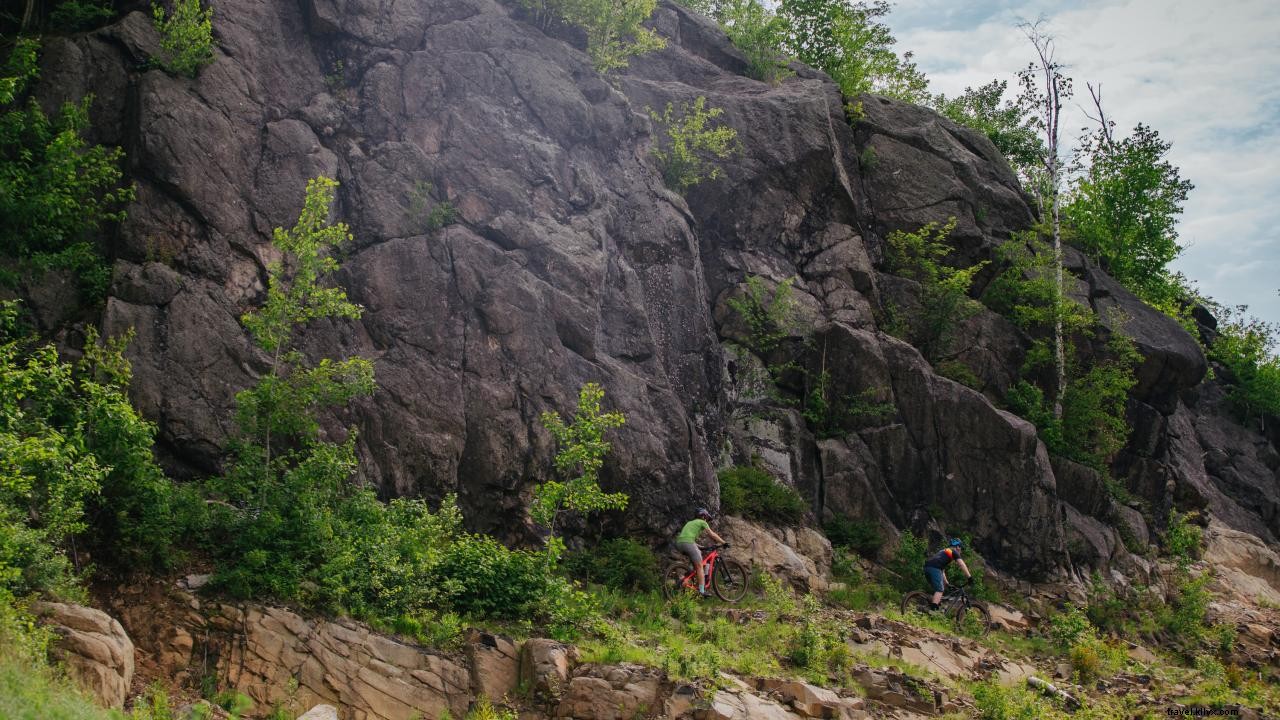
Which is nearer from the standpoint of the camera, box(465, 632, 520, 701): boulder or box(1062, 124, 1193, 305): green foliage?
box(465, 632, 520, 701): boulder

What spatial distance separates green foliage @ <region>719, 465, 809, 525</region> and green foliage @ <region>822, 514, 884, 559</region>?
125 centimetres

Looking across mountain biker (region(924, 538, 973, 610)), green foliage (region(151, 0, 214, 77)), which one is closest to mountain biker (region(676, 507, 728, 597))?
mountain biker (region(924, 538, 973, 610))

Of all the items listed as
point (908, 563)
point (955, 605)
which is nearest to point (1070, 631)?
point (955, 605)

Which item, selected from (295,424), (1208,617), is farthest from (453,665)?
(1208,617)

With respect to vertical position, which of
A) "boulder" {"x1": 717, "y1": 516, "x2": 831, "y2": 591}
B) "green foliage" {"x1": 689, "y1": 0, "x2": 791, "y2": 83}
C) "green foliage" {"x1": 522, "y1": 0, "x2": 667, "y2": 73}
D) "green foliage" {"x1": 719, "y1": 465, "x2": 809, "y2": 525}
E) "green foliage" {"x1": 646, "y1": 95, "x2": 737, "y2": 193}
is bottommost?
"boulder" {"x1": 717, "y1": 516, "x2": 831, "y2": 591}

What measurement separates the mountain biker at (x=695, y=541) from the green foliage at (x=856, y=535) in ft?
19.2

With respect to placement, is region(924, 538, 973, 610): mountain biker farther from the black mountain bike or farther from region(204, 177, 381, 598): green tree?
region(204, 177, 381, 598): green tree

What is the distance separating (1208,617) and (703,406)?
53.3 ft

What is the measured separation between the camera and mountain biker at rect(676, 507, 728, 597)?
17.9 metres

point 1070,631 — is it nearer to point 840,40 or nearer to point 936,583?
point 936,583

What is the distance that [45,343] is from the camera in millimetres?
14438

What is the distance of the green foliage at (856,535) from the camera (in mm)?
22484

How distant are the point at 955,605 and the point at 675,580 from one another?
735 centimetres

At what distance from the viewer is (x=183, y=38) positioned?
1784 cm
